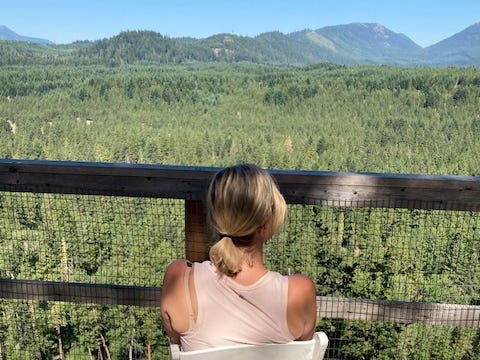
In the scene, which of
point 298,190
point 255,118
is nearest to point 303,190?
point 298,190

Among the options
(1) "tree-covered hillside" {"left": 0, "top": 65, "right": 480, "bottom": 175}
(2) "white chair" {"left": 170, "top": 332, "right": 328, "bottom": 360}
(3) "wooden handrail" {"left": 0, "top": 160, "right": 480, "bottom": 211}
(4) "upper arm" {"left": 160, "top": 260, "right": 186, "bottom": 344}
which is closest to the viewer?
(2) "white chair" {"left": 170, "top": 332, "right": 328, "bottom": 360}

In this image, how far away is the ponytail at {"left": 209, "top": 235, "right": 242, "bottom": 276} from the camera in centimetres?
98

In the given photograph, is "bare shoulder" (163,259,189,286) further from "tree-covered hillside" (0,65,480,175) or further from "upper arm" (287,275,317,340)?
"tree-covered hillside" (0,65,480,175)

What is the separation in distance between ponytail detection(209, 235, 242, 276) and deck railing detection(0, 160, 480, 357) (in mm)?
541

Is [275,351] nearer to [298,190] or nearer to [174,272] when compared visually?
[174,272]

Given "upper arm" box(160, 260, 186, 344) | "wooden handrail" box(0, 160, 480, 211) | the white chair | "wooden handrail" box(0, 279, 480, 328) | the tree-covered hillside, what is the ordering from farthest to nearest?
the tree-covered hillside → "wooden handrail" box(0, 279, 480, 328) → "wooden handrail" box(0, 160, 480, 211) → "upper arm" box(160, 260, 186, 344) → the white chair

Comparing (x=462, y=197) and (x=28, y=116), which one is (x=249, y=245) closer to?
(x=462, y=197)

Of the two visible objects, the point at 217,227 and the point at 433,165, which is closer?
the point at 217,227

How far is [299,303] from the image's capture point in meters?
1.00

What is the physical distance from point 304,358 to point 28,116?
2922 inches

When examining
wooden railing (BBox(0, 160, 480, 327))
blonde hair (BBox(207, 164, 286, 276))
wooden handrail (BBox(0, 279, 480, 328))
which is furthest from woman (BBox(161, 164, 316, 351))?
wooden handrail (BBox(0, 279, 480, 328))

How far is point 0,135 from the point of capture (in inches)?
2205

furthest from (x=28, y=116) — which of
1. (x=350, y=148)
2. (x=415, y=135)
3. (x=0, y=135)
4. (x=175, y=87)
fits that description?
(x=415, y=135)

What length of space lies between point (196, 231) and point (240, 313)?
0.59m
